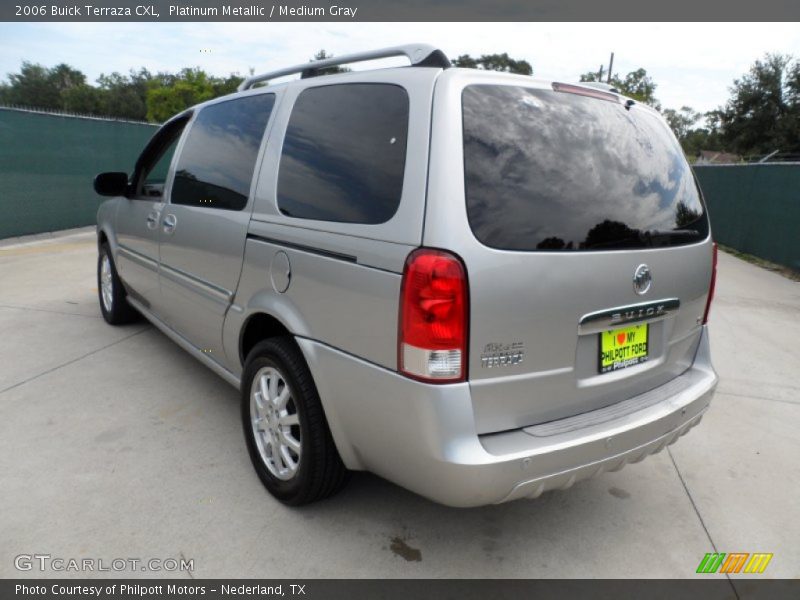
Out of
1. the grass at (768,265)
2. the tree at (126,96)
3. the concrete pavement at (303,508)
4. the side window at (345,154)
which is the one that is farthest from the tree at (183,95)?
the side window at (345,154)

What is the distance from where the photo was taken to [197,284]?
3.35 meters

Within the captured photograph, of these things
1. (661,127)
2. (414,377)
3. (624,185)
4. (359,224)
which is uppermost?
(661,127)

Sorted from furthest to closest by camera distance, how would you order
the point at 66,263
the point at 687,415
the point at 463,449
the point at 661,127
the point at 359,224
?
the point at 66,263, the point at 661,127, the point at 687,415, the point at 359,224, the point at 463,449

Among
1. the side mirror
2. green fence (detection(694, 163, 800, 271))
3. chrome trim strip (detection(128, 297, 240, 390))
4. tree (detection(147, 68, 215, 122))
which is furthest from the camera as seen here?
tree (detection(147, 68, 215, 122))

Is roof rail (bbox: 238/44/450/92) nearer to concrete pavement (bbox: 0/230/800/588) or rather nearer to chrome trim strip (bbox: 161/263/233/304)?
chrome trim strip (bbox: 161/263/233/304)

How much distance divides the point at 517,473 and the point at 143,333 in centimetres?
407

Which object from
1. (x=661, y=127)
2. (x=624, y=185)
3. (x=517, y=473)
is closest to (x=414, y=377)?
(x=517, y=473)

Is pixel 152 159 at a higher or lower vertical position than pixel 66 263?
higher

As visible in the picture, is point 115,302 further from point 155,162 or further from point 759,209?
point 759,209

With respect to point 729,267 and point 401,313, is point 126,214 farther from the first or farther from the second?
point 729,267

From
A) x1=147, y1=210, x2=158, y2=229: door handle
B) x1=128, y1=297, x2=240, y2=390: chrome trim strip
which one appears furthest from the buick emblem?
x1=147, y1=210, x2=158, y2=229: door handle

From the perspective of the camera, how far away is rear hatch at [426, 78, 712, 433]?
78.3 inches

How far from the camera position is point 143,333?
16.8 ft

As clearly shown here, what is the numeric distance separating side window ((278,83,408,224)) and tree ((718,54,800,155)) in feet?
127
